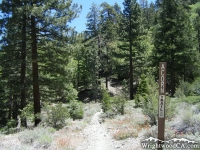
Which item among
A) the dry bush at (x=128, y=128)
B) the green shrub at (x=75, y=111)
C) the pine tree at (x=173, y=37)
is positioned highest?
the pine tree at (x=173, y=37)

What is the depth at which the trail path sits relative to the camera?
25.1ft

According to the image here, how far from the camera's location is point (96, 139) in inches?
343

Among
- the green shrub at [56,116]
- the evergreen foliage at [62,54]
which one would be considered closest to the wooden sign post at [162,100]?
the evergreen foliage at [62,54]

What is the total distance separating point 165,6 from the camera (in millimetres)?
20594

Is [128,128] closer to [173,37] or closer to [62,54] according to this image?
[62,54]

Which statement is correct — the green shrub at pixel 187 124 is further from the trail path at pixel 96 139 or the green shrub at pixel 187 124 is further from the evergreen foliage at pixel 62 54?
the trail path at pixel 96 139

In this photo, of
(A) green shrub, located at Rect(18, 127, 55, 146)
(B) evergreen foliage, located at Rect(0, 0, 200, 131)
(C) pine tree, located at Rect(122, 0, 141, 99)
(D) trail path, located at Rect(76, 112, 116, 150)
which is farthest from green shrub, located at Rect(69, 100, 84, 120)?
(C) pine tree, located at Rect(122, 0, 141, 99)

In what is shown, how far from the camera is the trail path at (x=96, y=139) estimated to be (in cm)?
765

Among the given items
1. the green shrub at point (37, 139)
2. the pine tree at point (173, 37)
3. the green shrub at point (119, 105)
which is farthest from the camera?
the pine tree at point (173, 37)

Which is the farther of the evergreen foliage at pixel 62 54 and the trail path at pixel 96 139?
the evergreen foliage at pixel 62 54

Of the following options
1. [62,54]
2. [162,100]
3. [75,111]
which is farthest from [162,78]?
[75,111]

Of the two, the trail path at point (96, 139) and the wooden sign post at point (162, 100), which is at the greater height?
the wooden sign post at point (162, 100)

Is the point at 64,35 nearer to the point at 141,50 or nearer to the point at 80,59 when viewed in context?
the point at 141,50

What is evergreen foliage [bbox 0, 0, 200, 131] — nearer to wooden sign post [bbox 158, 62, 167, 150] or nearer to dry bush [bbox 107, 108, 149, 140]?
dry bush [bbox 107, 108, 149, 140]
